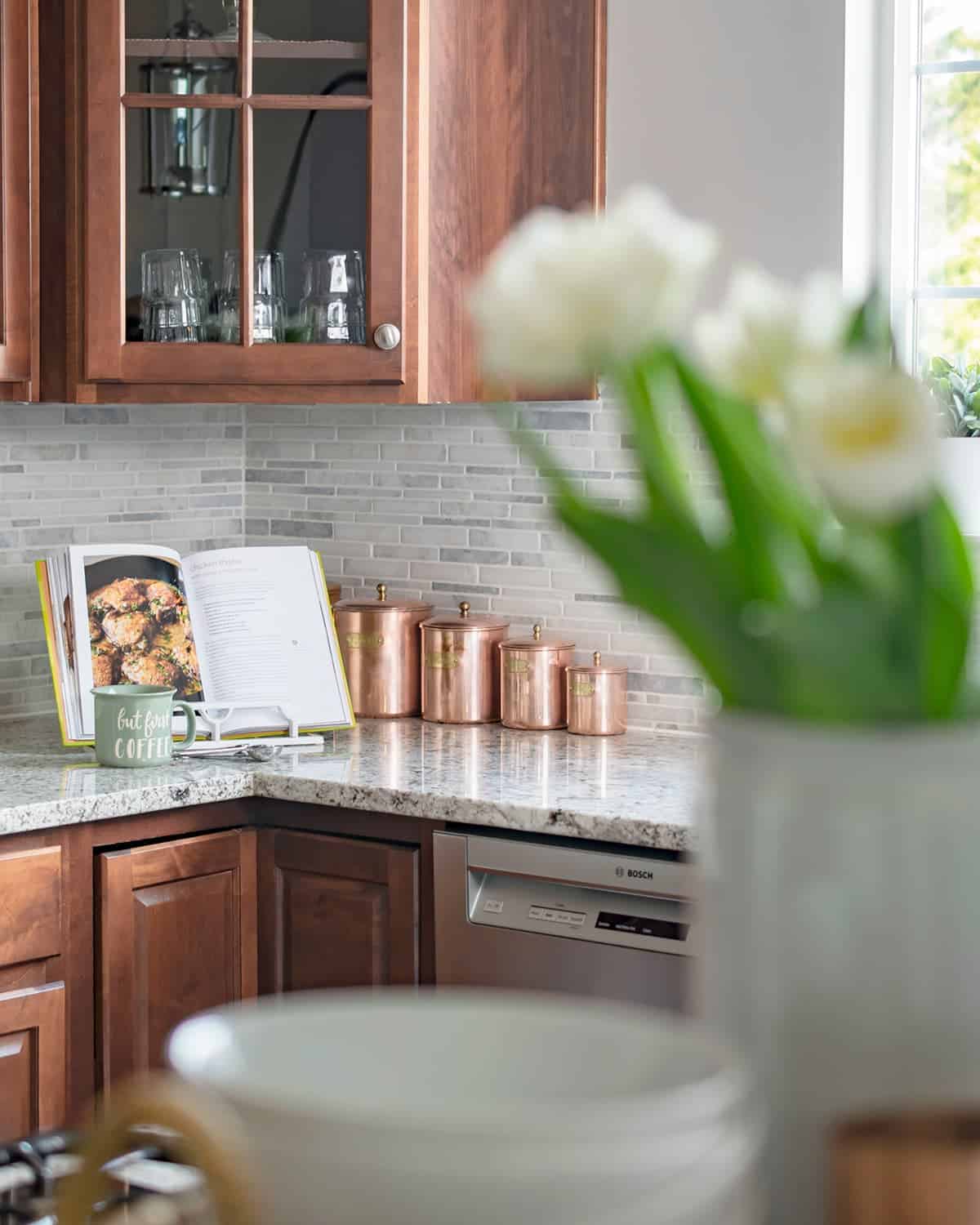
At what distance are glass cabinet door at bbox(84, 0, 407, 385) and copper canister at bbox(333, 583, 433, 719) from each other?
0.51m

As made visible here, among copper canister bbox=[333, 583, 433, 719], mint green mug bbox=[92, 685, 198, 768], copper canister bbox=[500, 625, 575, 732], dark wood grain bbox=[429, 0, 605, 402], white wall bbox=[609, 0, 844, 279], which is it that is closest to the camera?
mint green mug bbox=[92, 685, 198, 768]

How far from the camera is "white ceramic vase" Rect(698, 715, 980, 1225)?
0.64 m

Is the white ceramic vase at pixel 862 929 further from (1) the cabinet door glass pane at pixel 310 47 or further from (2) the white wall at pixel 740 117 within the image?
(1) the cabinet door glass pane at pixel 310 47

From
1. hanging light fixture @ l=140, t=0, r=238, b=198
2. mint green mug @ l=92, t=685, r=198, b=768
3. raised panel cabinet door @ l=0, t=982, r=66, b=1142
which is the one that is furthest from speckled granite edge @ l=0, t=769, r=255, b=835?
hanging light fixture @ l=140, t=0, r=238, b=198

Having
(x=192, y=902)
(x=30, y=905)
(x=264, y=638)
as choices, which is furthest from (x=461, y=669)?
(x=30, y=905)

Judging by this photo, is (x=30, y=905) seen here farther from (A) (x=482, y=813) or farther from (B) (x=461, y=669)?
(B) (x=461, y=669)

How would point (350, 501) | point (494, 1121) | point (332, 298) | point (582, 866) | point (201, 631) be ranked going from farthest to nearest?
point (350, 501) → point (201, 631) → point (332, 298) → point (582, 866) → point (494, 1121)

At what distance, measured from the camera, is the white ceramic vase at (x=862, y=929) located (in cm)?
64

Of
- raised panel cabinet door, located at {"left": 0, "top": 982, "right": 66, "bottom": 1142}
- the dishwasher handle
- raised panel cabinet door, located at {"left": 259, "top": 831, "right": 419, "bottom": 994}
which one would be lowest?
raised panel cabinet door, located at {"left": 0, "top": 982, "right": 66, "bottom": 1142}

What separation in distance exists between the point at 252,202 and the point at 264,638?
2.44 ft

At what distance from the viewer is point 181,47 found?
9.30ft

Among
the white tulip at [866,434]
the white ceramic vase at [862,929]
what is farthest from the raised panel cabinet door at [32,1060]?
the white tulip at [866,434]

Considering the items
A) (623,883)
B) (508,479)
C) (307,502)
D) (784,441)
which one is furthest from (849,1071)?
(307,502)

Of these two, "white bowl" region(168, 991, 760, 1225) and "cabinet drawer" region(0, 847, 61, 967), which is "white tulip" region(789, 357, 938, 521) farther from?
"cabinet drawer" region(0, 847, 61, 967)
